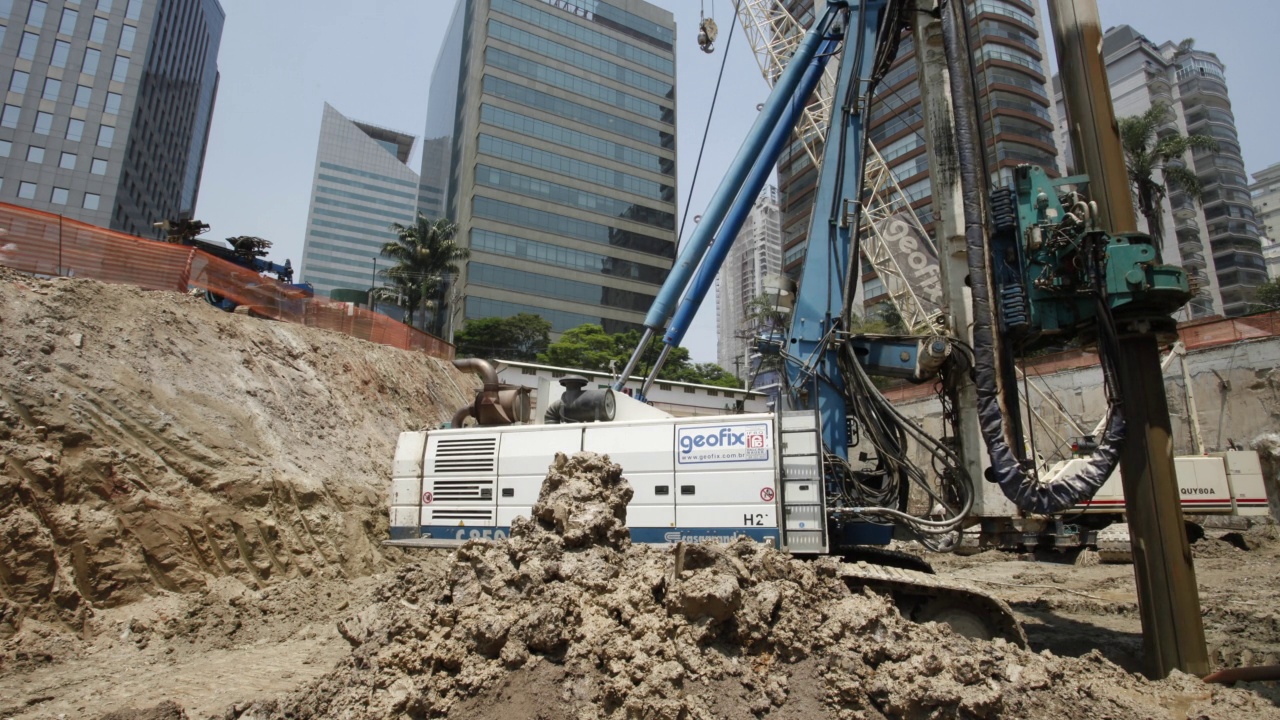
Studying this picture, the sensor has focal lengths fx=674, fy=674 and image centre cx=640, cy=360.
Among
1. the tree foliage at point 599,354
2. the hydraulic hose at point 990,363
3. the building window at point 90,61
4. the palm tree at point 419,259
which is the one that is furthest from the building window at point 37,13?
the hydraulic hose at point 990,363

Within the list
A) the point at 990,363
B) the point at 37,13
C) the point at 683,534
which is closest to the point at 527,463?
the point at 683,534

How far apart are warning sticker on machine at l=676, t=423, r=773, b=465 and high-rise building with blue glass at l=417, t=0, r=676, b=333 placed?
48962 millimetres

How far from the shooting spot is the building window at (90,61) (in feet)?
183

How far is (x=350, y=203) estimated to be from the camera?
501 ft

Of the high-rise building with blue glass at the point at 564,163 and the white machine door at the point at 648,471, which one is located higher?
the high-rise building with blue glass at the point at 564,163

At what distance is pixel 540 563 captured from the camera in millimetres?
5336

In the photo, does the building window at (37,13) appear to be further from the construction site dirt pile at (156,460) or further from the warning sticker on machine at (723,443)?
the warning sticker on machine at (723,443)

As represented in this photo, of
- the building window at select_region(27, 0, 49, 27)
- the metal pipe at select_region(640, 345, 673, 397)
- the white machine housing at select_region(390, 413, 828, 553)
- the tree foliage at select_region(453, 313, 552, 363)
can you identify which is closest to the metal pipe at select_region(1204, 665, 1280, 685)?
the white machine housing at select_region(390, 413, 828, 553)

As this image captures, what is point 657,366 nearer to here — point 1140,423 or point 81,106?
point 1140,423

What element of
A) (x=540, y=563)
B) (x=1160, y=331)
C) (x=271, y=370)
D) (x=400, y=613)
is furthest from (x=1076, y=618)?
(x=271, y=370)

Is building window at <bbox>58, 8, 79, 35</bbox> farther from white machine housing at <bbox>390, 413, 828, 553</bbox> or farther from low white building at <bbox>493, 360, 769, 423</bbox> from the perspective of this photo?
white machine housing at <bbox>390, 413, 828, 553</bbox>

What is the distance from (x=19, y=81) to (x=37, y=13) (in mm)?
5951

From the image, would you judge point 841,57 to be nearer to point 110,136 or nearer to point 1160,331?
→ point 1160,331

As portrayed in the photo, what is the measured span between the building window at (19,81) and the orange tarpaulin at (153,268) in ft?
183
